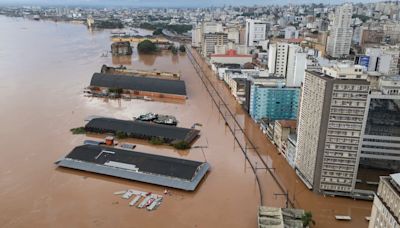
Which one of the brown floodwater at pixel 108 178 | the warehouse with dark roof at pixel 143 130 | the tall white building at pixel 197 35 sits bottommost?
the brown floodwater at pixel 108 178

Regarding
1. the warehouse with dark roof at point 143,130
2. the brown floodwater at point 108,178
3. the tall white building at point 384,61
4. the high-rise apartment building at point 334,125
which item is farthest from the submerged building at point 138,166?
the tall white building at point 384,61

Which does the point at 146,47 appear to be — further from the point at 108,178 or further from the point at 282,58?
the point at 108,178

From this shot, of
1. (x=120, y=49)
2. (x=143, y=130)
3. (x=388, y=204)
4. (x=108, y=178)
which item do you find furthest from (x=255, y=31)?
(x=388, y=204)

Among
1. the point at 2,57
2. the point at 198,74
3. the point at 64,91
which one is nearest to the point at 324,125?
the point at 64,91

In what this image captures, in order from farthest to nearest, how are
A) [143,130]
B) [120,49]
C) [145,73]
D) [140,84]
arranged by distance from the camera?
1. [120,49]
2. [145,73]
3. [140,84]
4. [143,130]

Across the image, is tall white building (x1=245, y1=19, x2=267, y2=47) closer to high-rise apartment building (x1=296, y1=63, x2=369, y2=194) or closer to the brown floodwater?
the brown floodwater

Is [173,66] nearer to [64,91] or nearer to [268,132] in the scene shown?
[64,91]

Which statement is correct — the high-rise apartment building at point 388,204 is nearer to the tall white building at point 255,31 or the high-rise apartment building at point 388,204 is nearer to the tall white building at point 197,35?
the tall white building at point 255,31
